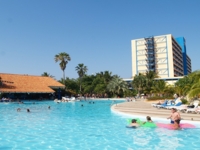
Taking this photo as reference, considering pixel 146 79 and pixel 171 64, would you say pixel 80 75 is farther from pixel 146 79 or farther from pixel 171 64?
pixel 171 64

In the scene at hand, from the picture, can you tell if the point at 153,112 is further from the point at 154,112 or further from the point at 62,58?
the point at 62,58

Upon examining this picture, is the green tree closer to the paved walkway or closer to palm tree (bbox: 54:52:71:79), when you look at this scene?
palm tree (bbox: 54:52:71:79)

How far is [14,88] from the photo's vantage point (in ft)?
146

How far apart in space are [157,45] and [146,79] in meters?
24.4

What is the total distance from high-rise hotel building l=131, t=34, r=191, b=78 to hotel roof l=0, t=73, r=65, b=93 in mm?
38156

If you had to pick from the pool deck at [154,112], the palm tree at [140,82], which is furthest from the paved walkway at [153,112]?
the palm tree at [140,82]

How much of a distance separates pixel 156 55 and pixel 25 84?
166ft

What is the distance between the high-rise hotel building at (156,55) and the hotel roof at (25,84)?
38156 millimetres

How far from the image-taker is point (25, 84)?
48.1 m

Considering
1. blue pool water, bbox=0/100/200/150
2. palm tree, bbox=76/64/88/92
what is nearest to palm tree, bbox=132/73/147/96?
palm tree, bbox=76/64/88/92

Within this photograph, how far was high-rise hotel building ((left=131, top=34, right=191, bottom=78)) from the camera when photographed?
2928 inches

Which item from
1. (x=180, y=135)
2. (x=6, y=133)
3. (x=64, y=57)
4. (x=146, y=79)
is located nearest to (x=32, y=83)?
(x=64, y=57)

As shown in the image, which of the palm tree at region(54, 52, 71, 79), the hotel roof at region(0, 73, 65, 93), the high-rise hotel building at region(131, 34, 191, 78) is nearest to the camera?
the hotel roof at region(0, 73, 65, 93)

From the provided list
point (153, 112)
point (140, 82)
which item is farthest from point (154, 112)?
point (140, 82)
